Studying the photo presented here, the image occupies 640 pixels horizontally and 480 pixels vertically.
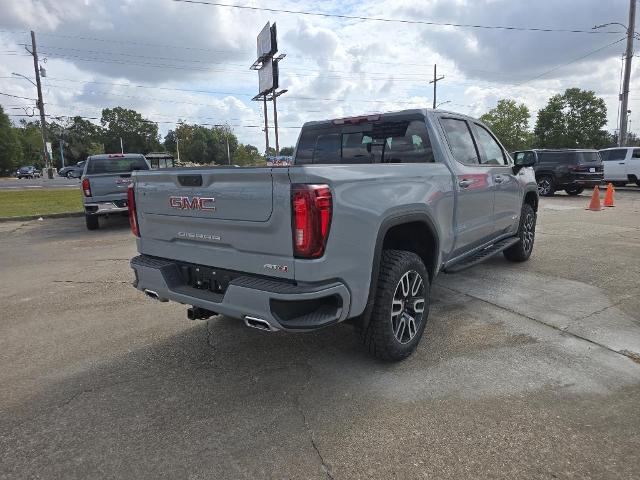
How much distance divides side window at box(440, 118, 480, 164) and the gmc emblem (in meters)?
2.42

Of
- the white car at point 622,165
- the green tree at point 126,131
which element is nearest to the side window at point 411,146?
the white car at point 622,165

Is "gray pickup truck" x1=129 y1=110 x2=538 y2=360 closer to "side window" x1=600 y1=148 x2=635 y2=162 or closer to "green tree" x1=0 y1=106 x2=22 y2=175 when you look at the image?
"side window" x1=600 y1=148 x2=635 y2=162

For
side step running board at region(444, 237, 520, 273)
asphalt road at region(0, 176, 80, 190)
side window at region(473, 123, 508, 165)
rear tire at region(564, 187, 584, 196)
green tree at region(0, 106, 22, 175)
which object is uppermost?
green tree at region(0, 106, 22, 175)

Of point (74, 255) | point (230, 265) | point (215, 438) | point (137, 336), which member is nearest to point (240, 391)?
point (215, 438)

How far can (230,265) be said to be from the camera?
2975 mm

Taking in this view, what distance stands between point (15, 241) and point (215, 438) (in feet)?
28.8

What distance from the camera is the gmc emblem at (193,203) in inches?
119

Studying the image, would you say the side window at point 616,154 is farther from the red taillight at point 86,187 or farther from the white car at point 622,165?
the red taillight at point 86,187

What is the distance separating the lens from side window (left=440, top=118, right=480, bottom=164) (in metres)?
4.42

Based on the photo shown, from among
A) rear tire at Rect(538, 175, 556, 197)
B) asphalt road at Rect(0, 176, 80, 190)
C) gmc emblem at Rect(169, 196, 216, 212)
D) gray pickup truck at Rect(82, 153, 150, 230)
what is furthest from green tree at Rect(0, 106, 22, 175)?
gmc emblem at Rect(169, 196, 216, 212)

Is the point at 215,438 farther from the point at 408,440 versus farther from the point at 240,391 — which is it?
the point at 408,440

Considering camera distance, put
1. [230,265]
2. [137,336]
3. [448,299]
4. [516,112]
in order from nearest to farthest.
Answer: [230,265]
[137,336]
[448,299]
[516,112]

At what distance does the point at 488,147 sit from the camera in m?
5.31

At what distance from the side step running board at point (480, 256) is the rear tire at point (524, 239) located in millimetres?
436
